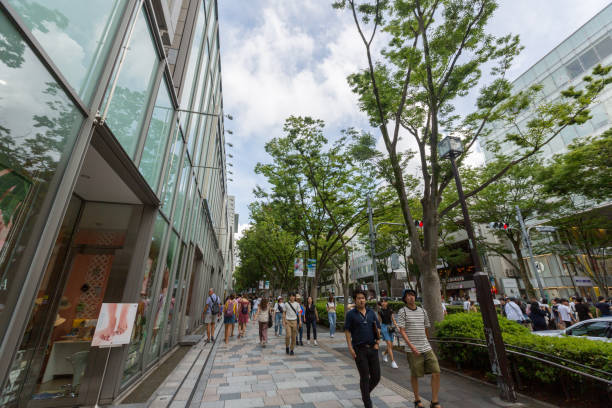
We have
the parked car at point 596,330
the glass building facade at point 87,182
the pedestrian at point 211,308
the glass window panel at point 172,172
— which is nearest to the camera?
the glass building facade at point 87,182

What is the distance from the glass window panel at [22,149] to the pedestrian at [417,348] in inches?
202

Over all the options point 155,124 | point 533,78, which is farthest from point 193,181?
point 533,78

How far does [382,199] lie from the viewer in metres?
17.7

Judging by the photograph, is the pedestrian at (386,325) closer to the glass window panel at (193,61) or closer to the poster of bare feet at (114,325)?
the poster of bare feet at (114,325)

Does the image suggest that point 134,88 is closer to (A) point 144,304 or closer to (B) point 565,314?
(A) point 144,304

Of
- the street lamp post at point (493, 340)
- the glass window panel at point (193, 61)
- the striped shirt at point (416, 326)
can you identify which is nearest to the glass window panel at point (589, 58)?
the street lamp post at point (493, 340)

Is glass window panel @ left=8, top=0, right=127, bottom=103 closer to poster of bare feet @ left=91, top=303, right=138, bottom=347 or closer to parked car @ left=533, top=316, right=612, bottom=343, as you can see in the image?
poster of bare feet @ left=91, top=303, right=138, bottom=347

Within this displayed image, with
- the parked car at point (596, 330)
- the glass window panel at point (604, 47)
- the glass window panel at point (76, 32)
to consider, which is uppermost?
the glass window panel at point (604, 47)

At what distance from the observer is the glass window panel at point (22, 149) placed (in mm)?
2301

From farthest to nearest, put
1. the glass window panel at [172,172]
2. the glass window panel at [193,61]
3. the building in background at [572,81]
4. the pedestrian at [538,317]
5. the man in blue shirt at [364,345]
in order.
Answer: the building in background at [572,81]
the pedestrian at [538,317]
the glass window panel at [193,61]
the glass window panel at [172,172]
the man in blue shirt at [364,345]

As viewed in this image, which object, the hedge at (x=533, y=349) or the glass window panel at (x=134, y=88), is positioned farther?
the hedge at (x=533, y=349)

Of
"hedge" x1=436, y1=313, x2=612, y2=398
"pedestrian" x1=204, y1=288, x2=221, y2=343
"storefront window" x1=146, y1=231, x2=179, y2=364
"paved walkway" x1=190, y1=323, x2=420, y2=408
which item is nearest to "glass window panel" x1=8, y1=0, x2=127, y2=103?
"storefront window" x1=146, y1=231, x2=179, y2=364

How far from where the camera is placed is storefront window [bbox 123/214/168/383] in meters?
5.72

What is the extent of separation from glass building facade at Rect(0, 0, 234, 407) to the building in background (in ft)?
84.5
